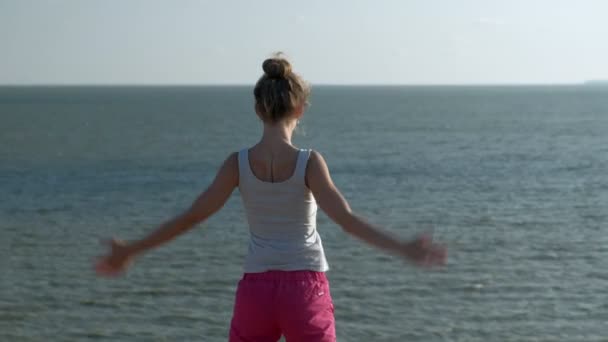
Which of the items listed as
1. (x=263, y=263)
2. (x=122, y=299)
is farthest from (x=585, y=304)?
(x=263, y=263)

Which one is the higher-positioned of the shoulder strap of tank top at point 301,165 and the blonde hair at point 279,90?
the blonde hair at point 279,90

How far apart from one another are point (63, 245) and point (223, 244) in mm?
3501

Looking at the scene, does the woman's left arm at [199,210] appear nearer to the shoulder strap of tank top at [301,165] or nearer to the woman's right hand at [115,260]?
the woman's right hand at [115,260]

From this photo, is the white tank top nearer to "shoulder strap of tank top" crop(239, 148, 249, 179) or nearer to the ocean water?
"shoulder strap of tank top" crop(239, 148, 249, 179)

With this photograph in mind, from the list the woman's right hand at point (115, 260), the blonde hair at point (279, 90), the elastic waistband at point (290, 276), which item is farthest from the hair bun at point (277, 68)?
the woman's right hand at point (115, 260)

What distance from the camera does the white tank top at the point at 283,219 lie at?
3373 mm

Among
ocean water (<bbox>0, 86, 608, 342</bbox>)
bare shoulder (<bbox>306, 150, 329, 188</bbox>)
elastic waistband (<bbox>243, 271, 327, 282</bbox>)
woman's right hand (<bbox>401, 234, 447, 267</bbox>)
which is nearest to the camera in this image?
woman's right hand (<bbox>401, 234, 447, 267</bbox>)

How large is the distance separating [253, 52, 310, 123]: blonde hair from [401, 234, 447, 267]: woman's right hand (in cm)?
68

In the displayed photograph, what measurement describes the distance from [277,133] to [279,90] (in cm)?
18

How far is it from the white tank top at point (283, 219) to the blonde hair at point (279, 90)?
0.59 feet

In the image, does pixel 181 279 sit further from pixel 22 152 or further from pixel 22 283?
pixel 22 152

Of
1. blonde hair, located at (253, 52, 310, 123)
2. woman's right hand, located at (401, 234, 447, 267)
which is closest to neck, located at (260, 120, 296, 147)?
blonde hair, located at (253, 52, 310, 123)

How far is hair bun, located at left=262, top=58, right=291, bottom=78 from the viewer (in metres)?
3.33

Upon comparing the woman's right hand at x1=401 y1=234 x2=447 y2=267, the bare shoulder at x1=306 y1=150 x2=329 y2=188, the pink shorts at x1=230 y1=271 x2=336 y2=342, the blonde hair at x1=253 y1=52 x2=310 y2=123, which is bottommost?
the pink shorts at x1=230 y1=271 x2=336 y2=342
